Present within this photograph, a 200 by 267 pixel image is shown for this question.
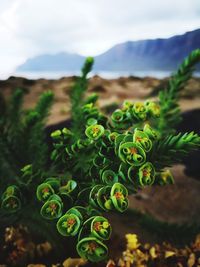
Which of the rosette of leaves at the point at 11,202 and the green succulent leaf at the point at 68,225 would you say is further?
the rosette of leaves at the point at 11,202

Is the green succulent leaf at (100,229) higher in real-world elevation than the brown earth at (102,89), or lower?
lower

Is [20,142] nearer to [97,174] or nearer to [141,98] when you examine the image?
[97,174]

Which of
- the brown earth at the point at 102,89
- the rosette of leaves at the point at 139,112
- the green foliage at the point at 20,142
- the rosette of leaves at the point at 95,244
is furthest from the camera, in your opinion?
the brown earth at the point at 102,89

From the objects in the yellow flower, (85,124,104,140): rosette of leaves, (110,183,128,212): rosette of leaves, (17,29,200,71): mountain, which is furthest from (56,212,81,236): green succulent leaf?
(17,29,200,71): mountain

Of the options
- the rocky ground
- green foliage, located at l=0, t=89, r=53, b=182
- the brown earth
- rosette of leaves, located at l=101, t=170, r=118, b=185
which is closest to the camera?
rosette of leaves, located at l=101, t=170, r=118, b=185

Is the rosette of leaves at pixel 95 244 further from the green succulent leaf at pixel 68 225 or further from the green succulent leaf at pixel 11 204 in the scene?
the green succulent leaf at pixel 11 204

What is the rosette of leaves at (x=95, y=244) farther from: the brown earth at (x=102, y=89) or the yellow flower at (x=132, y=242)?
the brown earth at (x=102, y=89)

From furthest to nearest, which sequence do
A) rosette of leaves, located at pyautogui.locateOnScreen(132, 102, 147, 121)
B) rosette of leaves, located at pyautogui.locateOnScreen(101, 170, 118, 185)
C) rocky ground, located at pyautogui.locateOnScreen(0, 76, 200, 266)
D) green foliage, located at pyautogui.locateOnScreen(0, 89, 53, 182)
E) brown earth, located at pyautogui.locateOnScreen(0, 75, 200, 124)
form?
brown earth, located at pyautogui.locateOnScreen(0, 75, 200, 124), rocky ground, located at pyautogui.locateOnScreen(0, 76, 200, 266), green foliage, located at pyautogui.locateOnScreen(0, 89, 53, 182), rosette of leaves, located at pyautogui.locateOnScreen(132, 102, 147, 121), rosette of leaves, located at pyautogui.locateOnScreen(101, 170, 118, 185)

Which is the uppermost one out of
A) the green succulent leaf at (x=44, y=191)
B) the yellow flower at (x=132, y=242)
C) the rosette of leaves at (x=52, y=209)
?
the green succulent leaf at (x=44, y=191)

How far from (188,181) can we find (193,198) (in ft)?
0.63

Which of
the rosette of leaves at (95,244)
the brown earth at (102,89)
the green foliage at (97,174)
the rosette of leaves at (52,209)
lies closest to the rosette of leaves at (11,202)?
the green foliage at (97,174)

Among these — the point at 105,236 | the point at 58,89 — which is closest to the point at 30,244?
the point at 105,236

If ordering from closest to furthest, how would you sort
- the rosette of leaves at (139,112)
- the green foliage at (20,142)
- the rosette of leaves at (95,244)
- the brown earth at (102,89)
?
the rosette of leaves at (95,244) → the rosette of leaves at (139,112) → the green foliage at (20,142) → the brown earth at (102,89)

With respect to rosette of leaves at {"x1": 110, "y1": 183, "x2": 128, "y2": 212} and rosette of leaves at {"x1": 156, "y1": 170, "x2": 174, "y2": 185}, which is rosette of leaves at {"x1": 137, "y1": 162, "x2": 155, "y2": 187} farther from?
rosette of leaves at {"x1": 156, "y1": 170, "x2": 174, "y2": 185}
